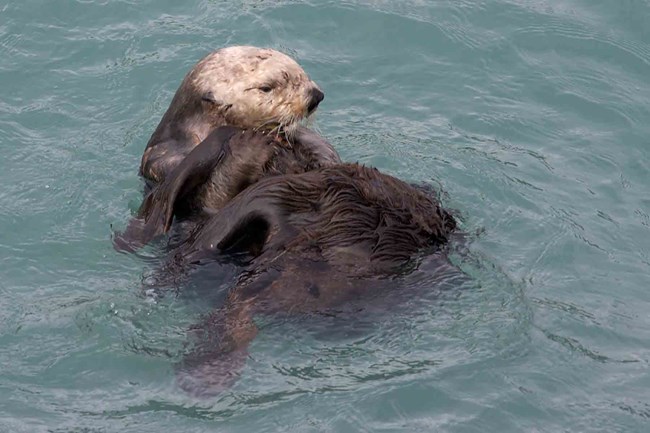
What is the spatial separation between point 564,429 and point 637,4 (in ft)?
19.6

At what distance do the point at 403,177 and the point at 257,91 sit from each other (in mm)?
1401

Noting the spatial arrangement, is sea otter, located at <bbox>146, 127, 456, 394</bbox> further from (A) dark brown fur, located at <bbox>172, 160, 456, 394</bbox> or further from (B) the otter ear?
(B) the otter ear

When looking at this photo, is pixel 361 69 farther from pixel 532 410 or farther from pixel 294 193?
pixel 532 410

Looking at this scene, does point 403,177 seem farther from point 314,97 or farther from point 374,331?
point 374,331

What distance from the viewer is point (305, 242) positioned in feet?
20.7

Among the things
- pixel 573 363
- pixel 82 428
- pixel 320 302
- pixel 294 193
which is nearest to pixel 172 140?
pixel 294 193

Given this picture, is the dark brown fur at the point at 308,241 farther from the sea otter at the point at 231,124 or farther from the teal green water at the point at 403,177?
the sea otter at the point at 231,124

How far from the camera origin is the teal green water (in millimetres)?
5816

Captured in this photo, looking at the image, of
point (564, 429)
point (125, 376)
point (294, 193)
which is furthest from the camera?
point (294, 193)

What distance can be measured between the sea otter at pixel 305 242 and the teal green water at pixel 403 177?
16 cm

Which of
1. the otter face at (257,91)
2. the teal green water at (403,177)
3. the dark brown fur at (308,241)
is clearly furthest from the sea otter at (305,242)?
the otter face at (257,91)

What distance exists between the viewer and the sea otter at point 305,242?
20.3 feet

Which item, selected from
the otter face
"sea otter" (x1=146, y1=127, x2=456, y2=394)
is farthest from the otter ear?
"sea otter" (x1=146, y1=127, x2=456, y2=394)

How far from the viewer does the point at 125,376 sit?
6031 millimetres
